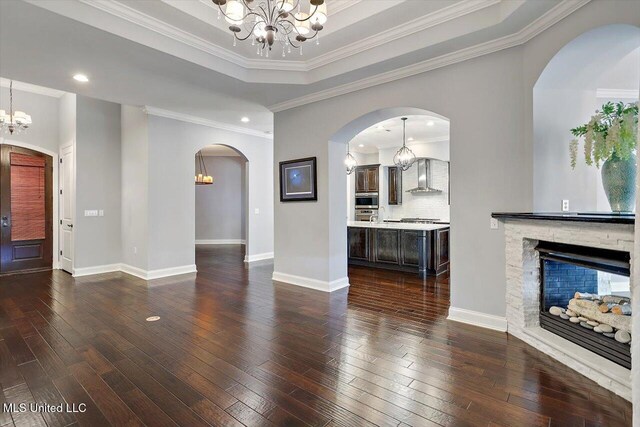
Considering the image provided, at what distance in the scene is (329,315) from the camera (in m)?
3.59

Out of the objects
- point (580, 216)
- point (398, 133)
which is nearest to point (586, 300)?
point (580, 216)

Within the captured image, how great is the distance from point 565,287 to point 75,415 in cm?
377

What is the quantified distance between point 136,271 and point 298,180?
341 centimetres

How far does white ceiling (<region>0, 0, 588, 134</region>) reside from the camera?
9.17ft

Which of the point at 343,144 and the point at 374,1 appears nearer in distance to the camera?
the point at 374,1

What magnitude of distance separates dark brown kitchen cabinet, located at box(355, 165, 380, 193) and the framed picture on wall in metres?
5.03

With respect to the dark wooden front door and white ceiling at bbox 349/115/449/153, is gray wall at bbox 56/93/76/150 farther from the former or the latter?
white ceiling at bbox 349/115/449/153

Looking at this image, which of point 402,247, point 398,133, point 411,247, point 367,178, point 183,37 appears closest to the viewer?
point 183,37

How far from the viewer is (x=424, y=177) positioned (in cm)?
873

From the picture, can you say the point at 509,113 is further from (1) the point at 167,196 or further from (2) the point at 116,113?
(2) the point at 116,113

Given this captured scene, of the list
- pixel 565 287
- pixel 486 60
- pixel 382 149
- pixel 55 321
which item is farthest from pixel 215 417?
pixel 382 149

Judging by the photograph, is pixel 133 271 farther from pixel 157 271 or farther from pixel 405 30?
pixel 405 30

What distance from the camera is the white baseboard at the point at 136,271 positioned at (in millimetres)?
5477

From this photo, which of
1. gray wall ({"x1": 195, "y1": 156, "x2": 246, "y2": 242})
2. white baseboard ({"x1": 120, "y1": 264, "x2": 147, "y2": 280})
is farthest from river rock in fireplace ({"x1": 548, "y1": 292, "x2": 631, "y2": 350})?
gray wall ({"x1": 195, "y1": 156, "x2": 246, "y2": 242})
